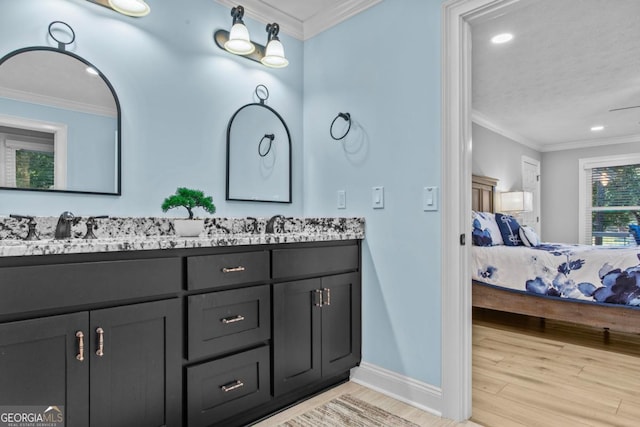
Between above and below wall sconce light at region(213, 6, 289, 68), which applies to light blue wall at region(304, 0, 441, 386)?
below

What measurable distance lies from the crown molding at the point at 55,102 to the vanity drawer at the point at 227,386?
4.26 ft

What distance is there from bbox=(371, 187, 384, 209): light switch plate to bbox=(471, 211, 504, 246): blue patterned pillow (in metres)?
2.20

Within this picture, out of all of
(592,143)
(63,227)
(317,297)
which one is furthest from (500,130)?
(63,227)

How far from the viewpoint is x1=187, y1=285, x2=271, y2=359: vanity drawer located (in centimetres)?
154

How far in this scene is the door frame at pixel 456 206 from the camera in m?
1.87

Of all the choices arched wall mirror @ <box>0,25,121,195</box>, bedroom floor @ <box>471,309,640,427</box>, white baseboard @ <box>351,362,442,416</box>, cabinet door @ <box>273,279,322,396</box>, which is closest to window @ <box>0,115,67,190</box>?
arched wall mirror @ <box>0,25,121,195</box>

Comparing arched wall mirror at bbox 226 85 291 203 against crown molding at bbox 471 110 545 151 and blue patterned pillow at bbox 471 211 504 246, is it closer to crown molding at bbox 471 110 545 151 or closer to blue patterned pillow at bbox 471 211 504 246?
blue patterned pillow at bbox 471 211 504 246

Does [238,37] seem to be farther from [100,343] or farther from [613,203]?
[613,203]

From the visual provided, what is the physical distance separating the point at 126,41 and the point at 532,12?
2590mm

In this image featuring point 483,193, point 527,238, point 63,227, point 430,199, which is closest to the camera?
point 63,227

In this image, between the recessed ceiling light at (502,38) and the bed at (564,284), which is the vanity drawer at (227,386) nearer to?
the bed at (564,284)

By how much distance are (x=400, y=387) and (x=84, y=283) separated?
1663mm

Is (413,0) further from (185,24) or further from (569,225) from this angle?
(569,225)

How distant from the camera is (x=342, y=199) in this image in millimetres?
2482
